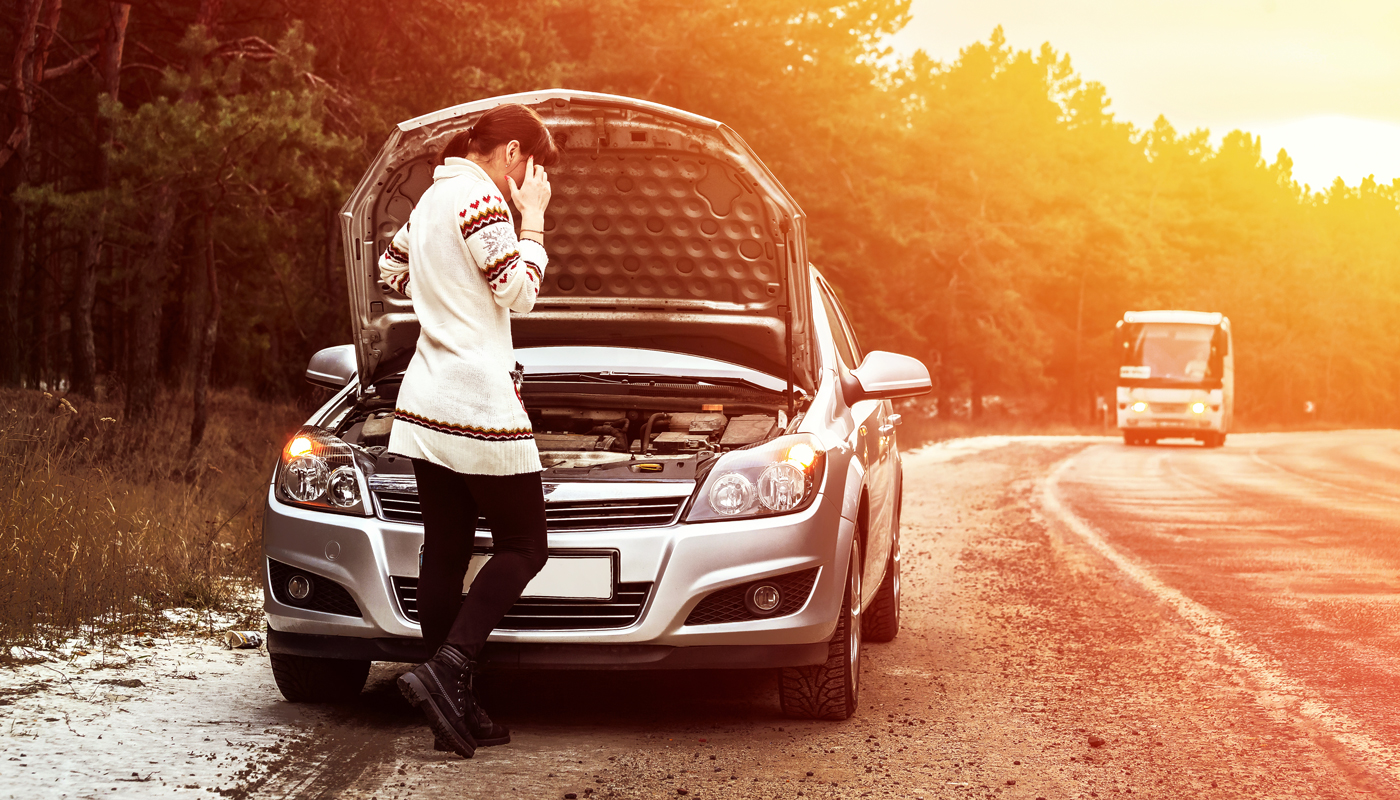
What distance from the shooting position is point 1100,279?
63.7m

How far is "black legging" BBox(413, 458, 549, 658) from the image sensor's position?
4.25m

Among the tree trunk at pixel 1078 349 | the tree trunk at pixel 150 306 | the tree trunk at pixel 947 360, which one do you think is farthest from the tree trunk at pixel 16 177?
the tree trunk at pixel 1078 349

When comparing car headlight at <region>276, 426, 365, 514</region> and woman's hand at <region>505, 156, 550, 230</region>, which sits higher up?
woman's hand at <region>505, 156, 550, 230</region>

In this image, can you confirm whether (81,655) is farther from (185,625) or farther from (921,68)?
(921,68)

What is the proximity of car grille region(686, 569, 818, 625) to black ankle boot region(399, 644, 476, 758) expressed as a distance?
0.78 meters

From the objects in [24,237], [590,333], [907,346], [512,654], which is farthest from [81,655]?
[907,346]

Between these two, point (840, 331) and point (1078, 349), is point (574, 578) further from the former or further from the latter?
point (1078, 349)

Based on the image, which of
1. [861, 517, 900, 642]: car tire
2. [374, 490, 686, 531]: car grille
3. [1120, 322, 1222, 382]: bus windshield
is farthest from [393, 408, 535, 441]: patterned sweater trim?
[1120, 322, 1222, 382]: bus windshield

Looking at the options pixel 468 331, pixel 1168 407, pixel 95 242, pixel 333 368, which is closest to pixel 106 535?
pixel 333 368

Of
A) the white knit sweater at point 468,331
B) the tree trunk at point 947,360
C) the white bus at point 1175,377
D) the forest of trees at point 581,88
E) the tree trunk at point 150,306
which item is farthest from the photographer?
the tree trunk at point 947,360

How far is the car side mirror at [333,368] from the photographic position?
598cm

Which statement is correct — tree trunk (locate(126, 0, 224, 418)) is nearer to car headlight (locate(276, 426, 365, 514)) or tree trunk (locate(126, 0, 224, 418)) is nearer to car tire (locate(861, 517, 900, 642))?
car tire (locate(861, 517, 900, 642))

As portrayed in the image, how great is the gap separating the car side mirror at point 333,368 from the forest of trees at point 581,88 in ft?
23.5

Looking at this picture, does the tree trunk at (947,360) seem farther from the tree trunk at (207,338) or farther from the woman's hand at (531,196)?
the woman's hand at (531,196)
